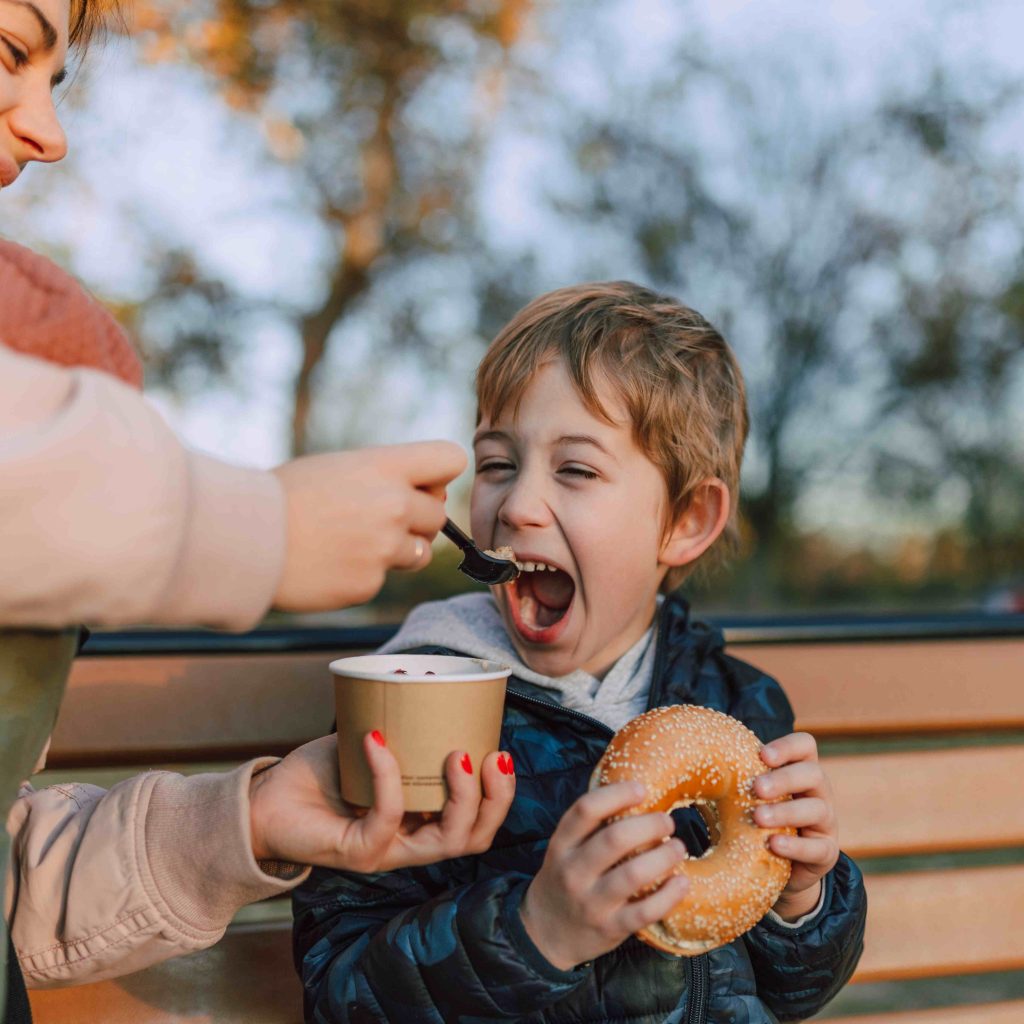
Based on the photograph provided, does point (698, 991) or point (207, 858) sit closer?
point (207, 858)

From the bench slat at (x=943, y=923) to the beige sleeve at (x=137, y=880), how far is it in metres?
1.34

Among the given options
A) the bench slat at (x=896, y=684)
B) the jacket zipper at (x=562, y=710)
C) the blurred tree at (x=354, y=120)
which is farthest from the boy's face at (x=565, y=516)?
the blurred tree at (x=354, y=120)

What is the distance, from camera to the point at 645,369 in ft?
5.82

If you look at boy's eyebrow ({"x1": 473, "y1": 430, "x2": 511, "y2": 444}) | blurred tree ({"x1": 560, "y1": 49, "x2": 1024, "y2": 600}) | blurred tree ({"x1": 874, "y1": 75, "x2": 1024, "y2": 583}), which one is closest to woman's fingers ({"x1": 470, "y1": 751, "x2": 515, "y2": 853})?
boy's eyebrow ({"x1": 473, "y1": 430, "x2": 511, "y2": 444})

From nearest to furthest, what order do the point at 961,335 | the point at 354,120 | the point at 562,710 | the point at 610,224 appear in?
the point at 562,710 < the point at 354,120 < the point at 610,224 < the point at 961,335

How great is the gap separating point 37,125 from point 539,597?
3.37 ft

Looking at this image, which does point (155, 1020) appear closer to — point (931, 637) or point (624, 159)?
point (931, 637)

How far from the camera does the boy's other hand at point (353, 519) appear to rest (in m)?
0.98

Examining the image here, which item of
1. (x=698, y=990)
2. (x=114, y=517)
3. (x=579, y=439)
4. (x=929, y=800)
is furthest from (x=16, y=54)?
(x=929, y=800)

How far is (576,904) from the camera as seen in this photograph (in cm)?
120

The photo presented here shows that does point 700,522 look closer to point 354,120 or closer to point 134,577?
point 134,577

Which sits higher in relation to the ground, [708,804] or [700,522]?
[700,522]

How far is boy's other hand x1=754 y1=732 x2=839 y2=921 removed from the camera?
1374 millimetres

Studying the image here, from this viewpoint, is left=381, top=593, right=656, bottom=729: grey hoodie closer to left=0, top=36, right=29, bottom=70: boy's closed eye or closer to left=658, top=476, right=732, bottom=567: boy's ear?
left=658, top=476, right=732, bottom=567: boy's ear
